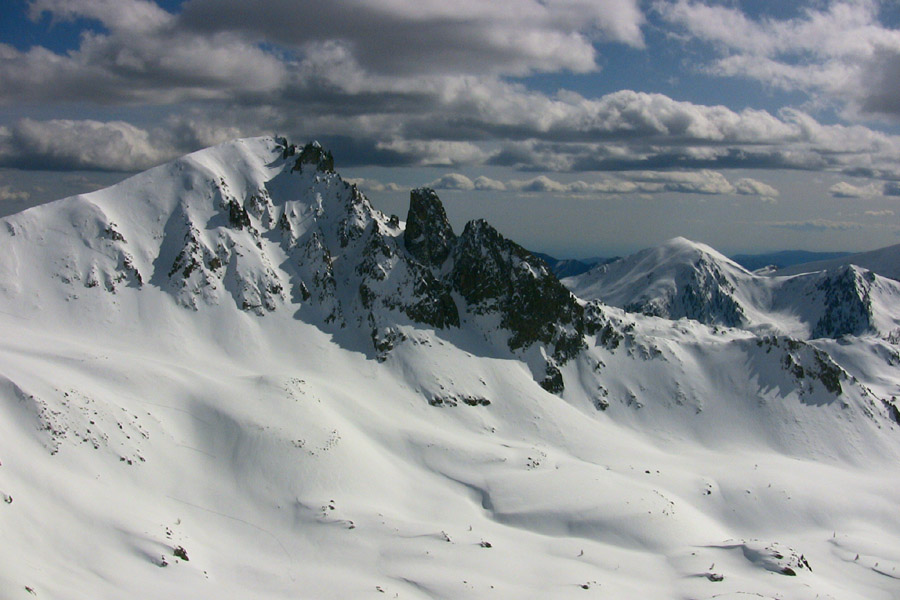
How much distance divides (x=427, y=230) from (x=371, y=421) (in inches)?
2324

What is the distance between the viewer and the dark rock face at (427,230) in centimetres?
14488

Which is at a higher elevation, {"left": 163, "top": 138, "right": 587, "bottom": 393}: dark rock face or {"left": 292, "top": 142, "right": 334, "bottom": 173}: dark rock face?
{"left": 292, "top": 142, "right": 334, "bottom": 173}: dark rock face

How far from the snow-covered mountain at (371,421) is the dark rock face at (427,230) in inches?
31.6

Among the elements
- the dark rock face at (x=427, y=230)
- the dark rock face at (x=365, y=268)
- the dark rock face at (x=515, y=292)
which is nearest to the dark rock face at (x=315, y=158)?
the dark rock face at (x=365, y=268)

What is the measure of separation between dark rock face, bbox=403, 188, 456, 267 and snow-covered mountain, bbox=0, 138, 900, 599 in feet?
2.63

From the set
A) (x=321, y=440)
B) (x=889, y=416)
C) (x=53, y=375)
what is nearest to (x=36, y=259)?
(x=53, y=375)

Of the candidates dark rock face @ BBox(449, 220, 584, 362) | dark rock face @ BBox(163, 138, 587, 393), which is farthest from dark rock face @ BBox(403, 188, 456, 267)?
dark rock face @ BBox(449, 220, 584, 362)

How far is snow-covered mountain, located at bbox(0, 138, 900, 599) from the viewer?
65250mm

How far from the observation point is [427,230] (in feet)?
481

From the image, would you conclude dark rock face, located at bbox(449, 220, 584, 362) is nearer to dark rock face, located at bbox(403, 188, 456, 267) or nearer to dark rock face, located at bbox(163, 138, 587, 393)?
dark rock face, located at bbox(163, 138, 587, 393)

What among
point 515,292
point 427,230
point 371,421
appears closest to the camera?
point 371,421

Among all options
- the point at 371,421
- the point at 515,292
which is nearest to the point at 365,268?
the point at 515,292

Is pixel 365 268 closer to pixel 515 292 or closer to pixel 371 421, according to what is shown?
pixel 515 292

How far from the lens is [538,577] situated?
221 ft
